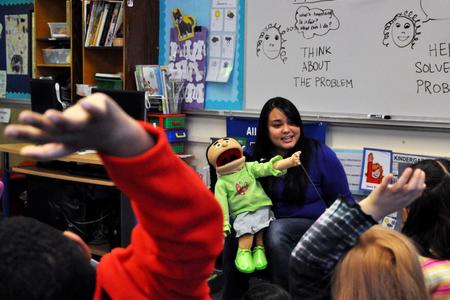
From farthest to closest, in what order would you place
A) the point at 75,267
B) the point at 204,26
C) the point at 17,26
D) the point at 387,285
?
1. the point at 17,26
2. the point at 204,26
3. the point at 387,285
4. the point at 75,267

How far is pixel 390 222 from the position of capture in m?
3.12

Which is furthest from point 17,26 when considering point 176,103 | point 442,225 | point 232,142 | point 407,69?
point 442,225

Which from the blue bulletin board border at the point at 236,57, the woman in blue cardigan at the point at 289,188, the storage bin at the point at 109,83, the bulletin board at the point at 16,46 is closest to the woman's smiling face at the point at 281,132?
the woman in blue cardigan at the point at 289,188

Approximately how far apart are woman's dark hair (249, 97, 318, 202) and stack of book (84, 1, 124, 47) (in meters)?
1.60

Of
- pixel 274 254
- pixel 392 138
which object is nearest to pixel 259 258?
pixel 274 254

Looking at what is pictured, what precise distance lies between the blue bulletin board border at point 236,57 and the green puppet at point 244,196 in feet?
3.04

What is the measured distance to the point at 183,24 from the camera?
150 inches

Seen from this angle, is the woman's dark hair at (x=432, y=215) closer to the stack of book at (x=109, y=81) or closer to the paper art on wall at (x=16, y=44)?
the stack of book at (x=109, y=81)

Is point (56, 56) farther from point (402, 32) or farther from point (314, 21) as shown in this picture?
point (402, 32)

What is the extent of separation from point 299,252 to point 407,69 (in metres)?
2.15

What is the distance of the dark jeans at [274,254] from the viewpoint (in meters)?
2.52

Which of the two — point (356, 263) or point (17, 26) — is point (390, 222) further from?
point (17, 26)

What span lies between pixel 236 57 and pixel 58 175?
4.62ft

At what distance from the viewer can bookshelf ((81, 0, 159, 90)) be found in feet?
12.6
